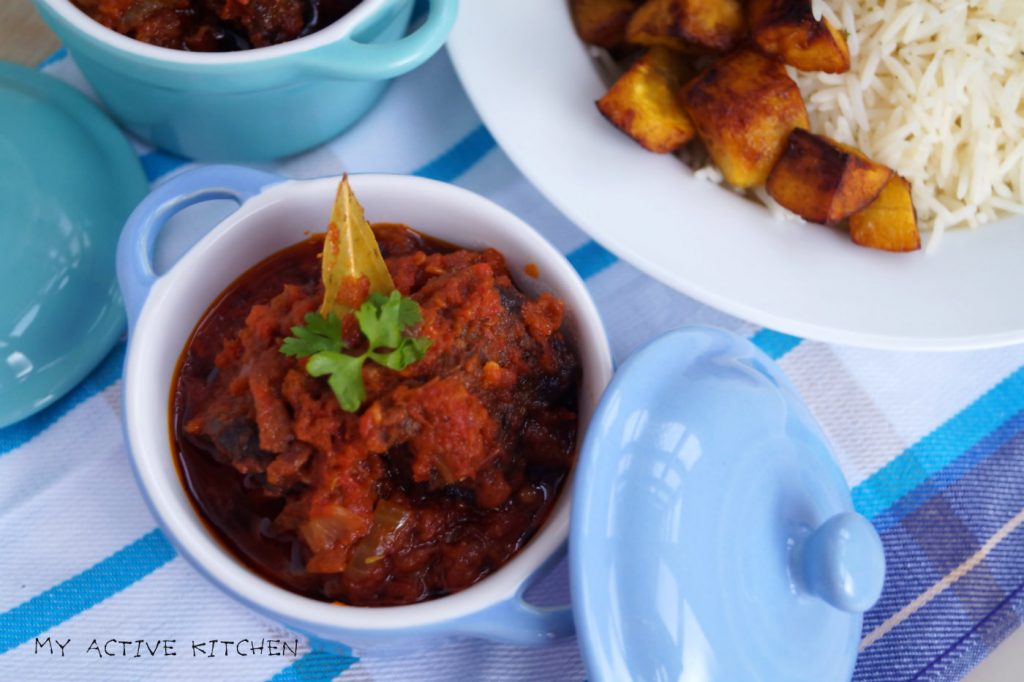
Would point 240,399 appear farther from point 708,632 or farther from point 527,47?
point 527,47

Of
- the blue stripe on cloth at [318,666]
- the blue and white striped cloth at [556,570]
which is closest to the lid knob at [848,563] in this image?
the blue and white striped cloth at [556,570]

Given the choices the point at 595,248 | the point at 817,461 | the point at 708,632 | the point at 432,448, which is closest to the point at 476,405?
the point at 432,448

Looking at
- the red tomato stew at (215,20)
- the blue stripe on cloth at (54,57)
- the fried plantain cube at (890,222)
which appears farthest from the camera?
the blue stripe on cloth at (54,57)

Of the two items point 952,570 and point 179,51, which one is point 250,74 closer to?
point 179,51

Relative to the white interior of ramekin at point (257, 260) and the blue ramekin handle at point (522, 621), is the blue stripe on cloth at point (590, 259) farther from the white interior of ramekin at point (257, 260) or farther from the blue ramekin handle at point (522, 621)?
the blue ramekin handle at point (522, 621)

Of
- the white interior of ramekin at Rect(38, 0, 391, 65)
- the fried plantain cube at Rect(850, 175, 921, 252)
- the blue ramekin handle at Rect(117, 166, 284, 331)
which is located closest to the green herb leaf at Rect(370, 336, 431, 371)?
the blue ramekin handle at Rect(117, 166, 284, 331)

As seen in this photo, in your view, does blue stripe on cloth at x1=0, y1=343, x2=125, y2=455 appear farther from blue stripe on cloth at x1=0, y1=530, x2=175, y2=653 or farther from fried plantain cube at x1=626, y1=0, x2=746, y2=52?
fried plantain cube at x1=626, y1=0, x2=746, y2=52

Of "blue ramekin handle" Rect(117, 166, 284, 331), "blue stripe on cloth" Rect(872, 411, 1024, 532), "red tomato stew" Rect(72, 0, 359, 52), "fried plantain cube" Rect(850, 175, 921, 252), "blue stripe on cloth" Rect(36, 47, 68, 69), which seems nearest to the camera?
"blue ramekin handle" Rect(117, 166, 284, 331)
